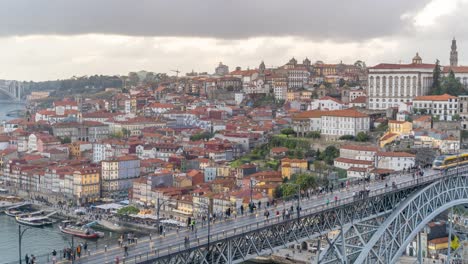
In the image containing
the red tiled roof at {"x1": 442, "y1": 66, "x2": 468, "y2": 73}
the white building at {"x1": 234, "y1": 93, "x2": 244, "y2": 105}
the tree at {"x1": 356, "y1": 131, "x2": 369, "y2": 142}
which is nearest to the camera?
the tree at {"x1": 356, "y1": 131, "x2": 369, "y2": 142}

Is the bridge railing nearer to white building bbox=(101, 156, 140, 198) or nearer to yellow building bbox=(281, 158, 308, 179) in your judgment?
yellow building bbox=(281, 158, 308, 179)

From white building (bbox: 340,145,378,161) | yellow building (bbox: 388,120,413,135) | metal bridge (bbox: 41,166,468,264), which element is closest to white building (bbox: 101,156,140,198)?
white building (bbox: 340,145,378,161)

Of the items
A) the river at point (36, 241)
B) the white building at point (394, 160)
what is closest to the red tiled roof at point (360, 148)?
the white building at point (394, 160)

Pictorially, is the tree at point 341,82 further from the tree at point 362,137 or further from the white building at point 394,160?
the white building at point 394,160

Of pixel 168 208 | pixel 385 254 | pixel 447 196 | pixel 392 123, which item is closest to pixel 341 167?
pixel 392 123

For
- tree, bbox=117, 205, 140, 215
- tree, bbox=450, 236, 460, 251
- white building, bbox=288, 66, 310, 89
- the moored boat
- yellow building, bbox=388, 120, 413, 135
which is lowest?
the moored boat
